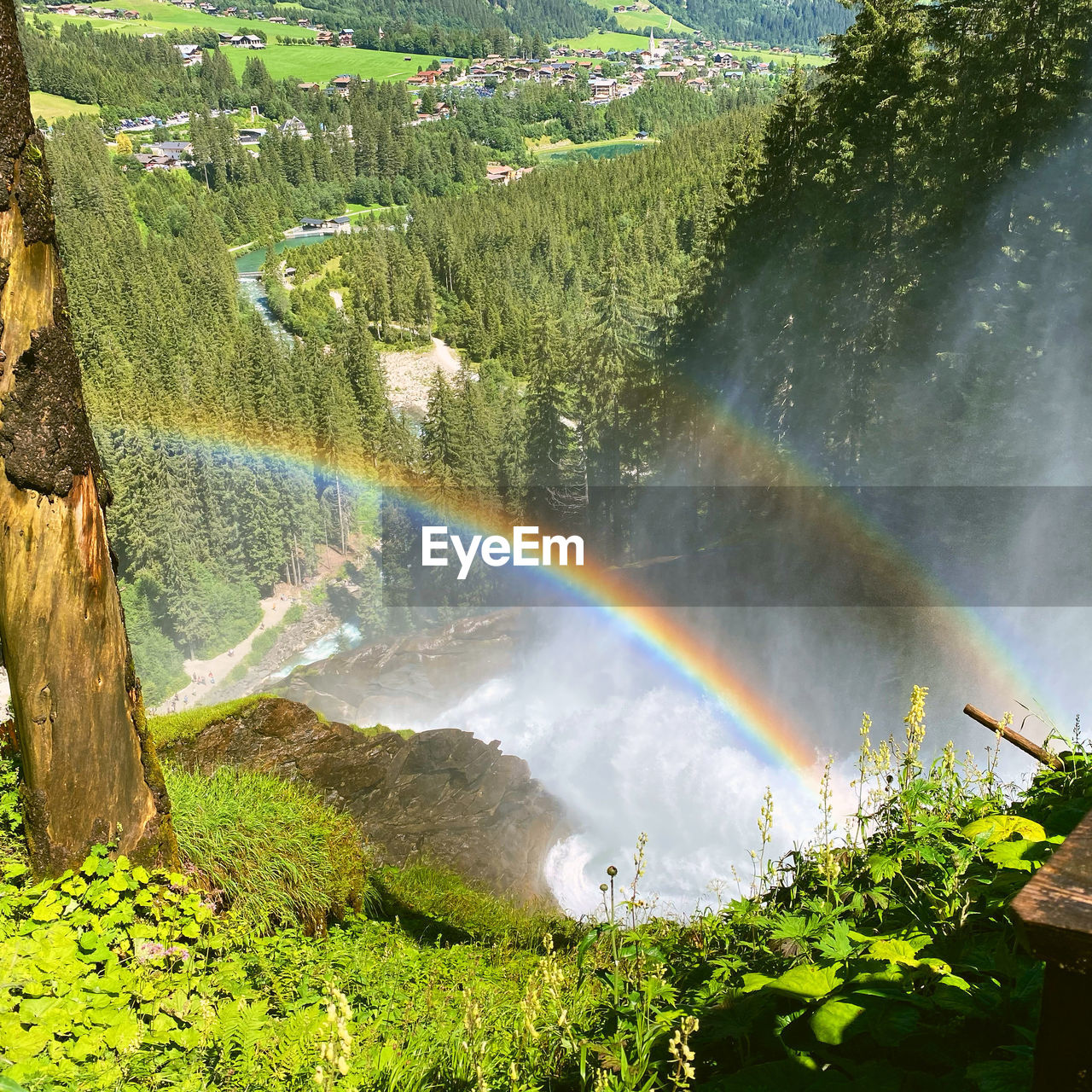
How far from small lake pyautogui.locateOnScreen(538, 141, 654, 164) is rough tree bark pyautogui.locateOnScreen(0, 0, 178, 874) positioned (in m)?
146

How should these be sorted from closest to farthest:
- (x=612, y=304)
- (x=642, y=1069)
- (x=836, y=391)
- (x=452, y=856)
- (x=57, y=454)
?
1. (x=642, y=1069)
2. (x=57, y=454)
3. (x=452, y=856)
4. (x=836, y=391)
5. (x=612, y=304)

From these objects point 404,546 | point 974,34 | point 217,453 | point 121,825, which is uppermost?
point 974,34

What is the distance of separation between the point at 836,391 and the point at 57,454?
66.4 ft

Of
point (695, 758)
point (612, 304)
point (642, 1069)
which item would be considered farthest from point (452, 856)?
point (612, 304)

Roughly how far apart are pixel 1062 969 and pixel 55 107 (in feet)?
527

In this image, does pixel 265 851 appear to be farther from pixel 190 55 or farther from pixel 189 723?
pixel 190 55

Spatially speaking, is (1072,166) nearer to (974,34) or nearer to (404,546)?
(974,34)

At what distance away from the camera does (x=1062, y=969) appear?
85 centimetres

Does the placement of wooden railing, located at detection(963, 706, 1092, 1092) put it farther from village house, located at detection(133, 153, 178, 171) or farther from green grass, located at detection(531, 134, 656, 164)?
green grass, located at detection(531, 134, 656, 164)

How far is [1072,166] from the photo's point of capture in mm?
14867

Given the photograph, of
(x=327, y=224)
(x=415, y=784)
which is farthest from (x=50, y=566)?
(x=327, y=224)

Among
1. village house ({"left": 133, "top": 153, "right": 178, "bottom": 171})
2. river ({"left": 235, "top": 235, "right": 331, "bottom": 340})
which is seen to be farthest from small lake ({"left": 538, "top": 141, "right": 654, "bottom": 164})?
village house ({"left": 133, "top": 153, "right": 178, "bottom": 171})

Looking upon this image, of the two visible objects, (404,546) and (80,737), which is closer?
(80,737)

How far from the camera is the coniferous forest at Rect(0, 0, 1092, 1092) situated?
2518mm
